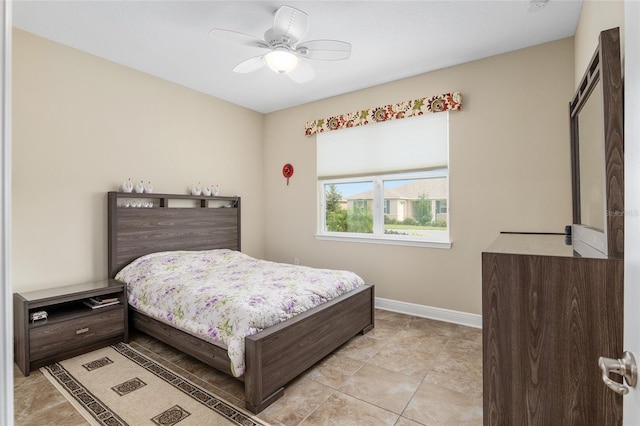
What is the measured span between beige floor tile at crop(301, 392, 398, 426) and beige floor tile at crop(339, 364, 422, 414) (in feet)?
0.20

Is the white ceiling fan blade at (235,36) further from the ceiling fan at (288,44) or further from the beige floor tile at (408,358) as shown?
the beige floor tile at (408,358)

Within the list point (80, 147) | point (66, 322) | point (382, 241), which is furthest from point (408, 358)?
point (80, 147)

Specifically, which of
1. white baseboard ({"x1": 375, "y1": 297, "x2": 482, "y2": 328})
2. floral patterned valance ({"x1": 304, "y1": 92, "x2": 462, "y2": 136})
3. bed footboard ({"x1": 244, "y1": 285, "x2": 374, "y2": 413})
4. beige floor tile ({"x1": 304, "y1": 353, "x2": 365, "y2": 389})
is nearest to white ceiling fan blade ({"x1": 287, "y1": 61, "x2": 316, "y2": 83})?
floral patterned valance ({"x1": 304, "y1": 92, "x2": 462, "y2": 136})

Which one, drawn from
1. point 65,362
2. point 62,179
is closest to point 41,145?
point 62,179

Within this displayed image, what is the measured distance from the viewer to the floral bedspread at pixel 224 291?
2.10m

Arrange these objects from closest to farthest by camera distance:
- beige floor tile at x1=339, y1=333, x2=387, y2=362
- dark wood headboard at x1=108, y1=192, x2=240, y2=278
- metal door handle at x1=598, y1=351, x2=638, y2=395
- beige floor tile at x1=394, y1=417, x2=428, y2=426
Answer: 1. metal door handle at x1=598, y1=351, x2=638, y2=395
2. beige floor tile at x1=394, y1=417, x2=428, y2=426
3. beige floor tile at x1=339, y1=333, x2=387, y2=362
4. dark wood headboard at x1=108, y1=192, x2=240, y2=278

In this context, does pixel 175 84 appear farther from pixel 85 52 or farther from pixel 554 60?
pixel 554 60

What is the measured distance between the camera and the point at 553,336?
43.3 inches

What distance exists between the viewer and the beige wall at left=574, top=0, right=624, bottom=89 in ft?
4.65

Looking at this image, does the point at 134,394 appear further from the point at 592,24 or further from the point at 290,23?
the point at 592,24

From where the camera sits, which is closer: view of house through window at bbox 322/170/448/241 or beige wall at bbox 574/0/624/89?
beige wall at bbox 574/0/624/89

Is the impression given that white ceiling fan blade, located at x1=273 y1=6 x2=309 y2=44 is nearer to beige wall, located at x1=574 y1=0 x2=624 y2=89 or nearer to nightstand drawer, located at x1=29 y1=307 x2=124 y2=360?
beige wall, located at x1=574 y1=0 x2=624 y2=89

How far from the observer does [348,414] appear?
1.91 meters

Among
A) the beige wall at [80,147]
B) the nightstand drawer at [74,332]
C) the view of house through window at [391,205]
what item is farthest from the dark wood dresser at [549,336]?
the beige wall at [80,147]
